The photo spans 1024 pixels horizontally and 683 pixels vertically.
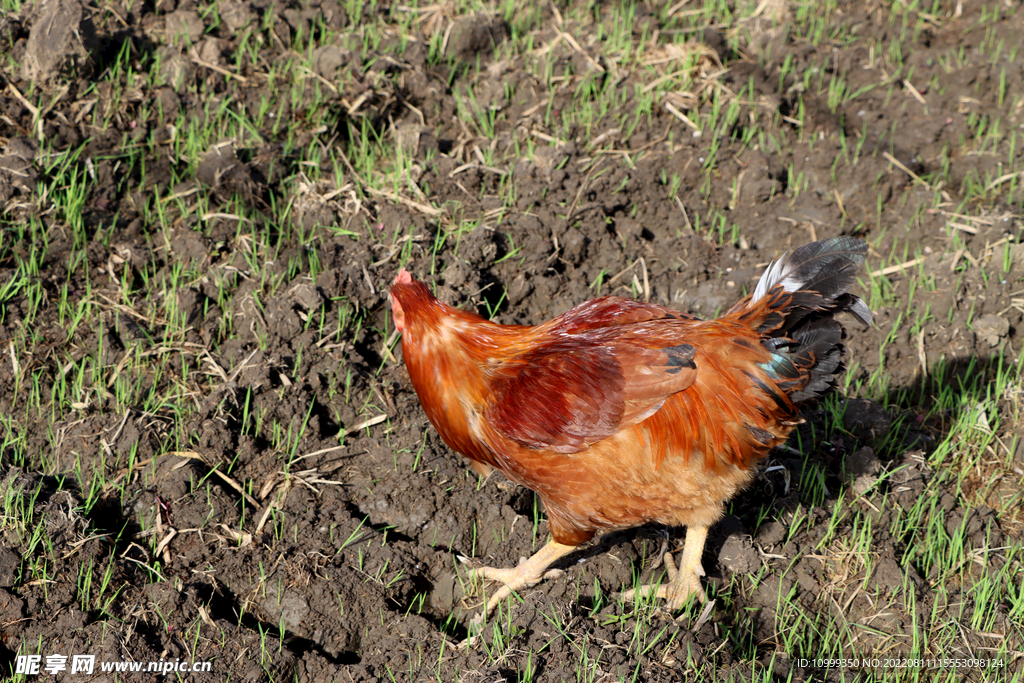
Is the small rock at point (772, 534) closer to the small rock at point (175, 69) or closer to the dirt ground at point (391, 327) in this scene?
the dirt ground at point (391, 327)

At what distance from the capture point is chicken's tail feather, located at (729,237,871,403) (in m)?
3.14

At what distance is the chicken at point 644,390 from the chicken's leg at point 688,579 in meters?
0.18

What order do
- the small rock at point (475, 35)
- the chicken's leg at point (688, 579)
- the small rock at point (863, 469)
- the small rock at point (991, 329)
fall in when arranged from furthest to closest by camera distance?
the small rock at point (475, 35)
the small rock at point (991, 329)
the small rock at point (863, 469)
the chicken's leg at point (688, 579)

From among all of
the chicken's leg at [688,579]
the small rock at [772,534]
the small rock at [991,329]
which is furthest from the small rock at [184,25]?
the small rock at [991,329]

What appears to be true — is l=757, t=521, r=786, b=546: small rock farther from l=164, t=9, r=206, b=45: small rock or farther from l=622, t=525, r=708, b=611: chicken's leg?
l=164, t=9, r=206, b=45: small rock

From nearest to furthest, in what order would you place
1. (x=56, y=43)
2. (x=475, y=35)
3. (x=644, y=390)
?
(x=644, y=390) < (x=56, y=43) < (x=475, y=35)

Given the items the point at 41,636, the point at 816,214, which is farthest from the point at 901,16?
the point at 41,636

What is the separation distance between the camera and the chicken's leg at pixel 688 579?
11.3ft

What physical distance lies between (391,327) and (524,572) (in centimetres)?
160

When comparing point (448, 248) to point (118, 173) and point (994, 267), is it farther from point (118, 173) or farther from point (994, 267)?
point (994, 267)

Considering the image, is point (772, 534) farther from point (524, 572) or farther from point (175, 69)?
point (175, 69)

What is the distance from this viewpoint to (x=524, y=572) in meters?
3.51

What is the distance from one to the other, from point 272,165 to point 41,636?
2.93m

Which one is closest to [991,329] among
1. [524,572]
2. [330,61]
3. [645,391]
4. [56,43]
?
[645,391]
